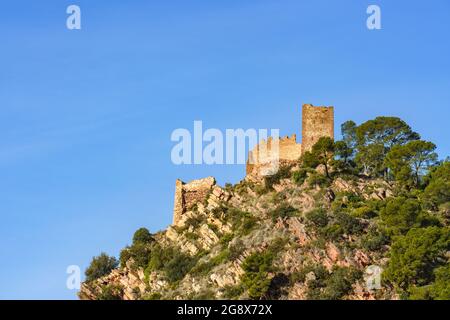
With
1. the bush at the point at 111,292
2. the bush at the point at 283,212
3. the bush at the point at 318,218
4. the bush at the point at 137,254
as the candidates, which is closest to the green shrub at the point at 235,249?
the bush at the point at 283,212

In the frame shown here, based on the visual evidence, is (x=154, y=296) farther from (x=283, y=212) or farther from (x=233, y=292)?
(x=283, y=212)

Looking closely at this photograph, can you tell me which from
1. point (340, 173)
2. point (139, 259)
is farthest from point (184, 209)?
point (340, 173)

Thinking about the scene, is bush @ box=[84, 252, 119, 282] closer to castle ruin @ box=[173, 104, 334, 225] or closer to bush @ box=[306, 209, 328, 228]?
castle ruin @ box=[173, 104, 334, 225]

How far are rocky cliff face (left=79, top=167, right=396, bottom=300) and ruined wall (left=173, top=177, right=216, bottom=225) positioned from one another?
2.62 feet

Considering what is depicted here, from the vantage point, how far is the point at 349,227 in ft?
287

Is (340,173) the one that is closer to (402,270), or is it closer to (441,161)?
(441,161)

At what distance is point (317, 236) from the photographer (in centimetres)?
8694

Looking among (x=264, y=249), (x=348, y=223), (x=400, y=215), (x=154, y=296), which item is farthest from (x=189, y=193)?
(x=400, y=215)

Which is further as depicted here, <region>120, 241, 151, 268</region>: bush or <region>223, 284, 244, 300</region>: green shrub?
<region>120, 241, 151, 268</region>: bush

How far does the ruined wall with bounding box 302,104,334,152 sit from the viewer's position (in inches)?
3880

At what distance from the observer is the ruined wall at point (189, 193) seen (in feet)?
323

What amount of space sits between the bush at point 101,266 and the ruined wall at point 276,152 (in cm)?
1355

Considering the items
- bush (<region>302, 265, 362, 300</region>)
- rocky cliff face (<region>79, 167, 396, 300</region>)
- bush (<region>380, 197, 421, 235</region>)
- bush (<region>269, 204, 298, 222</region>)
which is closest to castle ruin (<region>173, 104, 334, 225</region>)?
rocky cliff face (<region>79, 167, 396, 300</region>)
